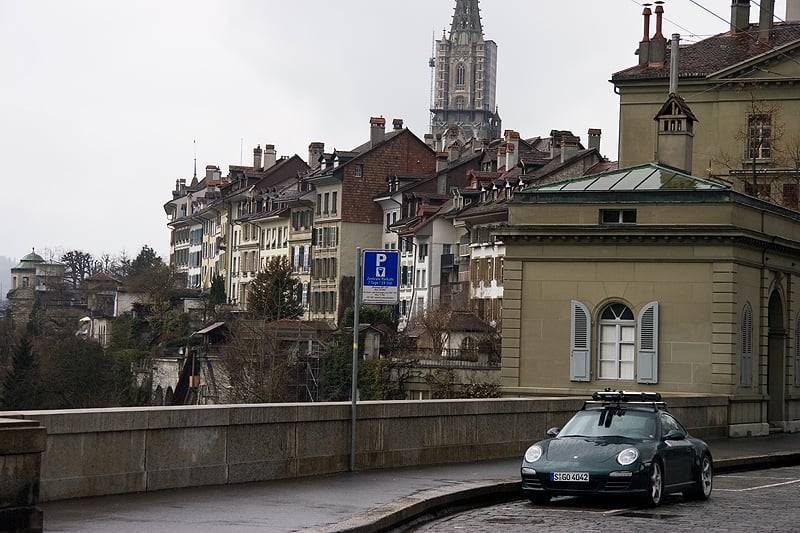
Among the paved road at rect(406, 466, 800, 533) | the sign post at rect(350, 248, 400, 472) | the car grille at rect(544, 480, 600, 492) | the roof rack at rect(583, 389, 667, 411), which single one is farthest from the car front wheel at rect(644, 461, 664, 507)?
the sign post at rect(350, 248, 400, 472)

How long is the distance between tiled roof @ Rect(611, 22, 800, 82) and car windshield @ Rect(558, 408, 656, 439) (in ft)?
156

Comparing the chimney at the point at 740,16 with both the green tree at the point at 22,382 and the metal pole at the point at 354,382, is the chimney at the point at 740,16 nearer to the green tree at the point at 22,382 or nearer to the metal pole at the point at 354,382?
the metal pole at the point at 354,382

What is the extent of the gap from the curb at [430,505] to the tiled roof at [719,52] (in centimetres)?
4760

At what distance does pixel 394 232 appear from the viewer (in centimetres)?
12612

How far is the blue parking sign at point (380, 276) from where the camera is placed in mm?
20938

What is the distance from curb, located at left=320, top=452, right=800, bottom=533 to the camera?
15.8 m

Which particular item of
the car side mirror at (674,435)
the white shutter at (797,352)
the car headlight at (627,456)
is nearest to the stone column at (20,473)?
the car headlight at (627,456)

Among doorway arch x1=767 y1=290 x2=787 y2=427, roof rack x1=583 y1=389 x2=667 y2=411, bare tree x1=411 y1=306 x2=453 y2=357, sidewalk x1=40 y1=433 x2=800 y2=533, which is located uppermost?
bare tree x1=411 y1=306 x2=453 y2=357

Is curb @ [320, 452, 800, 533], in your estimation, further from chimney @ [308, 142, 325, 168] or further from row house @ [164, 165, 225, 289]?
row house @ [164, 165, 225, 289]

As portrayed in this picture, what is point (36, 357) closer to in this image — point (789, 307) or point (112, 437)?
point (789, 307)

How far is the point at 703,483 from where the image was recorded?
21.6 meters

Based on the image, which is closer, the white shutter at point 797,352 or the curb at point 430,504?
the curb at point 430,504

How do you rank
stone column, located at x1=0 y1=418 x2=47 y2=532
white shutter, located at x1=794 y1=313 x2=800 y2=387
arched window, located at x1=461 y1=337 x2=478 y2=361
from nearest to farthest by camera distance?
stone column, located at x1=0 y1=418 x2=47 y2=532 → white shutter, located at x1=794 y1=313 x2=800 y2=387 → arched window, located at x1=461 y1=337 x2=478 y2=361

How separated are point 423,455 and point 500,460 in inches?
99.4
